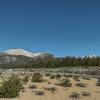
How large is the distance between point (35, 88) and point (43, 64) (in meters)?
143

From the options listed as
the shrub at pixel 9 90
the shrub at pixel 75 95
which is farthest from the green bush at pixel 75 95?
the shrub at pixel 9 90

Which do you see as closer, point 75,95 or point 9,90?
point 9,90

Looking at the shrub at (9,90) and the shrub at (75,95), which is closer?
the shrub at (9,90)

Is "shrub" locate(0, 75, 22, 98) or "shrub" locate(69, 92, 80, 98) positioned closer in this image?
"shrub" locate(0, 75, 22, 98)

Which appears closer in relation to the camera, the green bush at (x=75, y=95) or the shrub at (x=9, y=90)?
the shrub at (x=9, y=90)

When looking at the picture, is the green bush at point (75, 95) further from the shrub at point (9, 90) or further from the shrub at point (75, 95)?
the shrub at point (9, 90)

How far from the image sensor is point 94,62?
159 meters

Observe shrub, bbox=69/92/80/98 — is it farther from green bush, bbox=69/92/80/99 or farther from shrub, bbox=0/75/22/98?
shrub, bbox=0/75/22/98

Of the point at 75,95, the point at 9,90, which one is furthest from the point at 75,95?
the point at 9,90

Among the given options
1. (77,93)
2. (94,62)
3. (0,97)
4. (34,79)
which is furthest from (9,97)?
(94,62)

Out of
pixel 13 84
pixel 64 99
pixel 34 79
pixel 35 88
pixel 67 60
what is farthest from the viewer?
pixel 67 60

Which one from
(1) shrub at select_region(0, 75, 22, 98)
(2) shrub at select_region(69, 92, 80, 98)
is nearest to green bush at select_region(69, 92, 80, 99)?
(2) shrub at select_region(69, 92, 80, 98)

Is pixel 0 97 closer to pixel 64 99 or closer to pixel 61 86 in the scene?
pixel 64 99

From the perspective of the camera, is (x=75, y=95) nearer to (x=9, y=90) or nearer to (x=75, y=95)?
(x=75, y=95)
